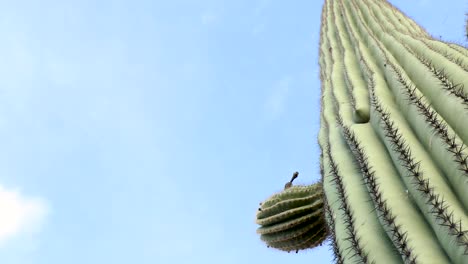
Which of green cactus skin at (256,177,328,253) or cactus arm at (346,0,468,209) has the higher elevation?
green cactus skin at (256,177,328,253)

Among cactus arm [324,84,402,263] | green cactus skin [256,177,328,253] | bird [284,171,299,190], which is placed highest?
bird [284,171,299,190]

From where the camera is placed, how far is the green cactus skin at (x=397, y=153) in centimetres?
259

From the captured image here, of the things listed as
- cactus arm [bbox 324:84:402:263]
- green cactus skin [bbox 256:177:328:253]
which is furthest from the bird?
cactus arm [bbox 324:84:402:263]

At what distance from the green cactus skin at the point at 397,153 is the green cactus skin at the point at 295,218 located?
7 centimetres

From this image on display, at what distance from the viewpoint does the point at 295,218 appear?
4.49m

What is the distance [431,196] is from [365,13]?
139 inches

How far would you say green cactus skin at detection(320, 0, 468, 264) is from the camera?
2592 mm

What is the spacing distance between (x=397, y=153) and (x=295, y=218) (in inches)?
59.3

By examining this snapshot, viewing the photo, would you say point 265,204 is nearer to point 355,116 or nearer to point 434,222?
point 355,116

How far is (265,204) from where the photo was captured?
4695mm

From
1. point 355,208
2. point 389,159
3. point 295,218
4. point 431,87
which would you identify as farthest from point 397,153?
point 295,218

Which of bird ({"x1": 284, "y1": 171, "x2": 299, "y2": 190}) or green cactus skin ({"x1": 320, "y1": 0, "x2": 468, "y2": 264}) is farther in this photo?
bird ({"x1": 284, "y1": 171, "x2": 299, "y2": 190})

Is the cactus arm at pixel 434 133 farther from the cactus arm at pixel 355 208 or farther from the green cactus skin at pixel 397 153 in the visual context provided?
the cactus arm at pixel 355 208

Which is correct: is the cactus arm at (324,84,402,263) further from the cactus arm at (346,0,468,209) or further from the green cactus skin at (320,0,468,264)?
the cactus arm at (346,0,468,209)
